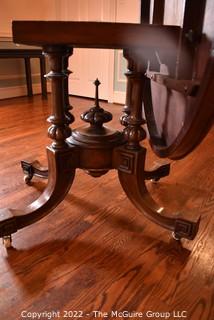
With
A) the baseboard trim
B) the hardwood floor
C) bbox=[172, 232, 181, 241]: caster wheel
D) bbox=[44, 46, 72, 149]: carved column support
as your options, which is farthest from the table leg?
bbox=[172, 232, 181, 241]: caster wheel

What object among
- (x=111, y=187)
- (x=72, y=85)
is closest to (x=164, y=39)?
(x=111, y=187)

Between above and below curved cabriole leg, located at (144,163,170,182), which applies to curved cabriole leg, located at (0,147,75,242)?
above

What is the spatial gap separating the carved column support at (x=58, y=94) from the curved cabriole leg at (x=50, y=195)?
0.04 metres

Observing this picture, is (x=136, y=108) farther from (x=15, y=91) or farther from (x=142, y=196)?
(x=15, y=91)

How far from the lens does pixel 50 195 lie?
0.99m

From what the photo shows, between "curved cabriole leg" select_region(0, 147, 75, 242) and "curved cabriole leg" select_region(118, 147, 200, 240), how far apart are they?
0.64 ft

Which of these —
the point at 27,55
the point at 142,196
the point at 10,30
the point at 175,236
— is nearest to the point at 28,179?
the point at 142,196

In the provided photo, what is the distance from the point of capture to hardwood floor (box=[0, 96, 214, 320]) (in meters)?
0.73

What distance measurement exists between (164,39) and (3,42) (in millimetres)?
3334

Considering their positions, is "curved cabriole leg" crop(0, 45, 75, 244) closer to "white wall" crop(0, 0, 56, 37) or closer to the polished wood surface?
the polished wood surface

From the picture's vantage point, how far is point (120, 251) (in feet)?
3.03

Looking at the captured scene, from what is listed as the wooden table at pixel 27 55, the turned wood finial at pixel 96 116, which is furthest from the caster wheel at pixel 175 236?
the wooden table at pixel 27 55

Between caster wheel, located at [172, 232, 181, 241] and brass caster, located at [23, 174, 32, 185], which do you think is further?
brass caster, located at [23, 174, 32, 185]

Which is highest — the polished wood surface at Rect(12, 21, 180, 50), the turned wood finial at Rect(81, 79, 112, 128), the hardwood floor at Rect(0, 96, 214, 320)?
the polished wood surface at Rect(12, 21, 180, 50)
